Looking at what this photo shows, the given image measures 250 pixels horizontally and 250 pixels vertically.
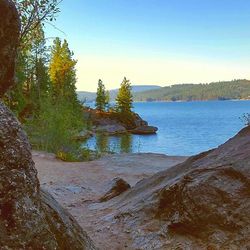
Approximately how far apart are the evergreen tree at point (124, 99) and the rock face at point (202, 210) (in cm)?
6638

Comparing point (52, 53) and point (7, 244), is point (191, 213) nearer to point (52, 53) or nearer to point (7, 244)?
point (7, 244)

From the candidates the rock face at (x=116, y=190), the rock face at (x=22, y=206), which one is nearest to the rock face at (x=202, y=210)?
the rock face at (x=116, y=190)

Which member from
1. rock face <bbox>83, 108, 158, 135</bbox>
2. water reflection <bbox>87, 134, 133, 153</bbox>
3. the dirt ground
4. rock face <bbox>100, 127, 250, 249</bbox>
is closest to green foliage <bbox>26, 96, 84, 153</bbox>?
the dirt ground

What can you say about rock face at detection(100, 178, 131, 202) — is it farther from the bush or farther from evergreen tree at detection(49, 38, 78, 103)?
evergreen tree at detection(49, 38, 78, 103)

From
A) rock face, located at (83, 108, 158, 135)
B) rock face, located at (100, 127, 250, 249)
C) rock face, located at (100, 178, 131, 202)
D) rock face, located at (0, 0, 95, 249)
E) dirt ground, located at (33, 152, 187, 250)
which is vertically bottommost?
rock face, located at (83, 108, 158, 135)

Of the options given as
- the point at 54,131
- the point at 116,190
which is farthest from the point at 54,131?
the point at 116,190

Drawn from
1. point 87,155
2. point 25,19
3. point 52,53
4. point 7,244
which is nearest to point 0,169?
point 7,244

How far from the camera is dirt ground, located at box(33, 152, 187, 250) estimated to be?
23.5ft

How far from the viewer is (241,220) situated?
604cm

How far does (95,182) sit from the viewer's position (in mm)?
13273

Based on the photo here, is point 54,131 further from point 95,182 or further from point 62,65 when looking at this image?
point 62,65

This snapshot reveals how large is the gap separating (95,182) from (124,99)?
60.6m

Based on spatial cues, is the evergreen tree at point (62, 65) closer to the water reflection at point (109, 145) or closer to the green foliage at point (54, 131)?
the water reflection at point (109, 145)

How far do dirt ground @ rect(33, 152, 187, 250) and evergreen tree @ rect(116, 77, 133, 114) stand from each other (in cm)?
5368
